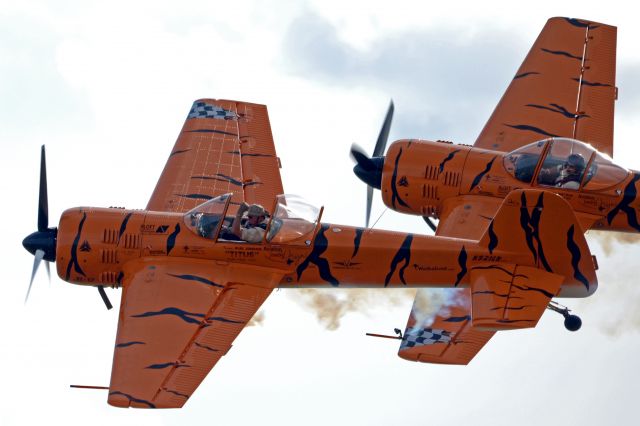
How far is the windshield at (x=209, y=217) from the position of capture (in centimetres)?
3166

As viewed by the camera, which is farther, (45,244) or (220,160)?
(220,160)

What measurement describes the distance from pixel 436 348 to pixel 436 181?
167 inches

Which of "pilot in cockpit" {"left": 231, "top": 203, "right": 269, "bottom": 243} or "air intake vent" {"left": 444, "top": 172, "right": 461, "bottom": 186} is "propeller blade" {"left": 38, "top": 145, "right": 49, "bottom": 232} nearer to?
"pilot in cockpit" {"left": 231, "top": 203, "right": 269, "bottom": 243}

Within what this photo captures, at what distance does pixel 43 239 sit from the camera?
32.5 meters

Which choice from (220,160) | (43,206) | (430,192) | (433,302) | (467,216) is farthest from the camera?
(220,160)

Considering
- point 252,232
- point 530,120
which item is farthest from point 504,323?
point 530,120

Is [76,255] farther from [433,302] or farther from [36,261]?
[433,302]

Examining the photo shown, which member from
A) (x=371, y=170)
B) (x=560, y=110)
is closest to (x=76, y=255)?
(x=371, y=170)

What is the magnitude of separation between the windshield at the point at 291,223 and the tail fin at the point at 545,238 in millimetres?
2997

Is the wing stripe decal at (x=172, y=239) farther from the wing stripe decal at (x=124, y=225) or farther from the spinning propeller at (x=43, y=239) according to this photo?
the spinning propeller at (x=43, y=239)

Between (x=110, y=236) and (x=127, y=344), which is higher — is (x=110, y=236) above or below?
above

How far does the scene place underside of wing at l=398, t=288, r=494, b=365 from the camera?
103 ft

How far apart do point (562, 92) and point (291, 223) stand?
7.71 meters

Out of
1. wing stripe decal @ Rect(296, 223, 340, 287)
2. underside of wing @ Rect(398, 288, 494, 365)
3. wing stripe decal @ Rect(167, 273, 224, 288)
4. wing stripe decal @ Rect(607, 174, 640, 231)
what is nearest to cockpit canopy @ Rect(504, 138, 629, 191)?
wing stripe decal @ Rect(607, 174, 640, 231)
